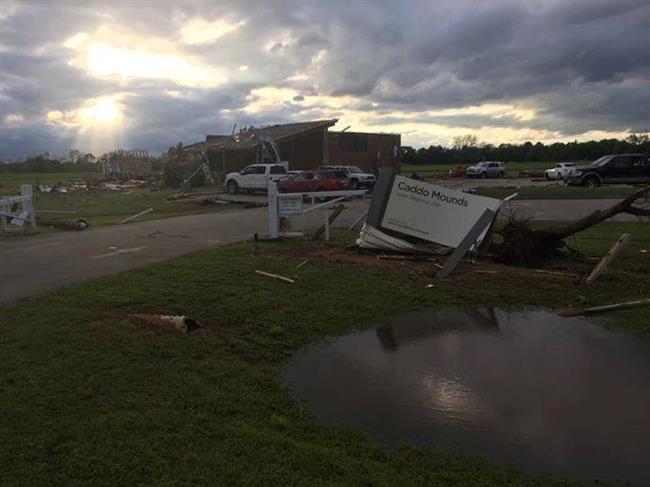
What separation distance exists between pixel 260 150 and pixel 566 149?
54.3m

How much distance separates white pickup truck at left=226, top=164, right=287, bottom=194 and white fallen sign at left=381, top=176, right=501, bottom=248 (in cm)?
2264

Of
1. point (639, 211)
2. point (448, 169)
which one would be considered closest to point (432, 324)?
point (639, 211)

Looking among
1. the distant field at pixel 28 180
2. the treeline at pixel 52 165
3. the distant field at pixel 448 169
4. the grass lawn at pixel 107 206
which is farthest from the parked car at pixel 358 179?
the treeline at pixel 52 165

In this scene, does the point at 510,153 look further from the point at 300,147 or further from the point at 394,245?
the point at 394,245

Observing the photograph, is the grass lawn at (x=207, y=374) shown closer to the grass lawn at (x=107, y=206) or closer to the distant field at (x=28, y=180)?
the grass lawn at (x=107, y=206)

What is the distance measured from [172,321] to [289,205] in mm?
6648

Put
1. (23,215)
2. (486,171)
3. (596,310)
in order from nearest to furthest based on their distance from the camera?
(596,310) < (23,215) < (486,171)

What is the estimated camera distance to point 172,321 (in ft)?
21.0

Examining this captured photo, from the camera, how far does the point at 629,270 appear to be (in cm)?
1012

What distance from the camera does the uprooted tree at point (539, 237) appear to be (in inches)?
421

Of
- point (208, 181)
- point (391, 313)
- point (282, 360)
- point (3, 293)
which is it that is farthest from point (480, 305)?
point (208, 181)

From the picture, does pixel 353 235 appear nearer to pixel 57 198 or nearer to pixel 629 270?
pixel 629 270

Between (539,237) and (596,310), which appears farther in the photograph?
(539,237)

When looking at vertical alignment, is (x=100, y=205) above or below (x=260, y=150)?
below
